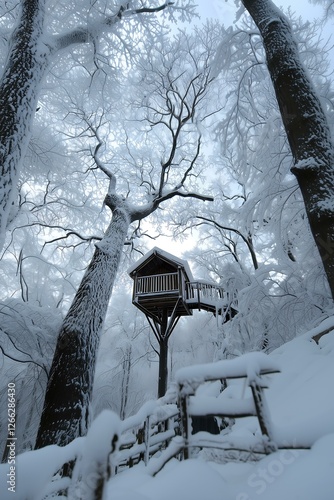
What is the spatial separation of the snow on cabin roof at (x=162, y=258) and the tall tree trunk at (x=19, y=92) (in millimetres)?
9759

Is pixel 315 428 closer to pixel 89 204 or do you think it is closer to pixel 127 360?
pixel 89 204

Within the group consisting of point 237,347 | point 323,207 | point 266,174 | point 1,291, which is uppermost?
point 1,291

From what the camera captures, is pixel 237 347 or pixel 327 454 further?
pixel 237 347

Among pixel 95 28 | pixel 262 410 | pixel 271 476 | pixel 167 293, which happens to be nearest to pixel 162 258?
pixel 167 293

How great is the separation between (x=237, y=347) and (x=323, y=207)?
588 centimetres

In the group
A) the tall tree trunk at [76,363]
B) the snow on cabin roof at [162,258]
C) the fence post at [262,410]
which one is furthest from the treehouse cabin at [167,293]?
the fence post at [262,410]

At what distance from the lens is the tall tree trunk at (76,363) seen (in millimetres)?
3301

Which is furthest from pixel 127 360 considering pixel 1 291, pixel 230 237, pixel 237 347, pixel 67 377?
pixel 67 377

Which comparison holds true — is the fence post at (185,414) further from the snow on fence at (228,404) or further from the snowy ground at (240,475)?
the snowy ground at (240,475)

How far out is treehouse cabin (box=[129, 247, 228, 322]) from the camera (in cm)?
1227

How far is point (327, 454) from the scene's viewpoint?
3.45 feet

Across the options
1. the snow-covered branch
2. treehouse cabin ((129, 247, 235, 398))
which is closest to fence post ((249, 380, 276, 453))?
the snow-covered branch

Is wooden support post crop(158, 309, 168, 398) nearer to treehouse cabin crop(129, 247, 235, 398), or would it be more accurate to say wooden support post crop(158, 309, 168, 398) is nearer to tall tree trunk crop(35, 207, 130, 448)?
treehouse cabin crop(129, 247, 235, 398)

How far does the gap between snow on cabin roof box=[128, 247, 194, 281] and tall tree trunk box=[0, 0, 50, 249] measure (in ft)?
32.0
